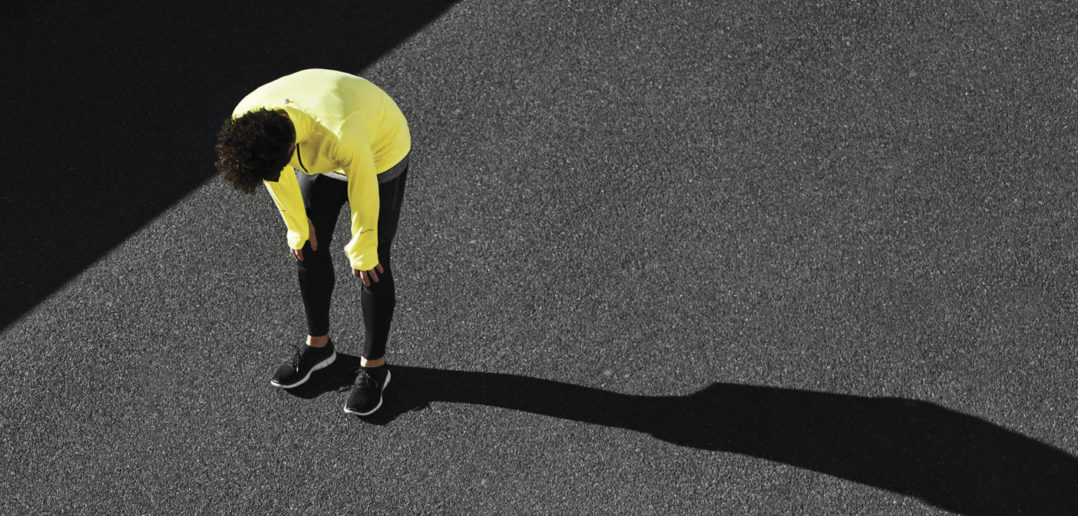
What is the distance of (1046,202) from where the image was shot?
195 inches

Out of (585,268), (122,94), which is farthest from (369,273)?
(122,94)

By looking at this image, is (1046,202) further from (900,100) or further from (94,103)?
(94,103)

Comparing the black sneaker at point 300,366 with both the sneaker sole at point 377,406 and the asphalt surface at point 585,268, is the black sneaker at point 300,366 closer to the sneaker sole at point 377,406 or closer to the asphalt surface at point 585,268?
the asphalt surface at point 585,268

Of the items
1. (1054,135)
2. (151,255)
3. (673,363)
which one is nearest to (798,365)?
(673,363)

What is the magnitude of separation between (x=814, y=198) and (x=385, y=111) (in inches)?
98.1

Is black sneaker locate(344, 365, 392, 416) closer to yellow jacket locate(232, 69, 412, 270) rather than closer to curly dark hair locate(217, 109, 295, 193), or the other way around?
yellow jacket locate(232, 69, 412, 270)

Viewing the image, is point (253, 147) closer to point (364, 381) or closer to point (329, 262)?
point (329, 262)

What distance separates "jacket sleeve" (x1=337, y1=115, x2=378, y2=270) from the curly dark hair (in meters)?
0.24

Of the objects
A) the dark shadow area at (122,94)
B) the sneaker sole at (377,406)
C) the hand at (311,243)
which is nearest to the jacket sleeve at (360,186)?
the hand at (311,243)

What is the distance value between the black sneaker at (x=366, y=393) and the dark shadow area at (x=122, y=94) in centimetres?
155

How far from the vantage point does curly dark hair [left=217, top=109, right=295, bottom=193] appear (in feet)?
9.94

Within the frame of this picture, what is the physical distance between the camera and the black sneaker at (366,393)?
14.1ft

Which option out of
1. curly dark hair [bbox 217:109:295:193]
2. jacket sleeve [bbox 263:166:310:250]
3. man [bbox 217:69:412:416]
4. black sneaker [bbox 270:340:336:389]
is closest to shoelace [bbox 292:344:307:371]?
black sneaker [bbox 270:340:336:389]

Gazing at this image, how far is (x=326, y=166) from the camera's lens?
341cm
